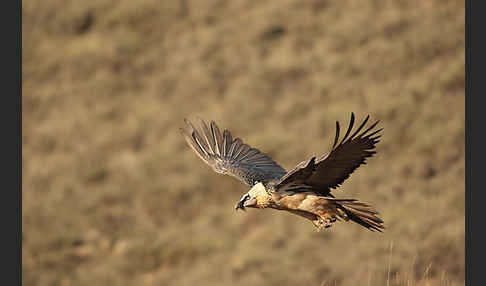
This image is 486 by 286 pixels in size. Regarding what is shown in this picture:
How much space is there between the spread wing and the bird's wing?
2.98 ft

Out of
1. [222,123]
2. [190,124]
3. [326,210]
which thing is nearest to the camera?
[326,210]

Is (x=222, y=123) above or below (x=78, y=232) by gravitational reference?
above

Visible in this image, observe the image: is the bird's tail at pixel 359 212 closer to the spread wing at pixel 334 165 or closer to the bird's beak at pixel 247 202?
the spread wing at pixel 334 165

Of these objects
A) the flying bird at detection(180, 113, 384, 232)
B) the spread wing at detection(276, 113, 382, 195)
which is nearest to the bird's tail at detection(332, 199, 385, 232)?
the flying bird at detection(180, 113, 384, 232)

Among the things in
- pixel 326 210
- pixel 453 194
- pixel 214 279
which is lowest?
pixel 326 210

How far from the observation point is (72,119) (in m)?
9.94

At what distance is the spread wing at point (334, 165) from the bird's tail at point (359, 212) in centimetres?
12

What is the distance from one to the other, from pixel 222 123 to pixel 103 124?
4.75 feet

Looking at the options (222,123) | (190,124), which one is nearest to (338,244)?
(222,123)

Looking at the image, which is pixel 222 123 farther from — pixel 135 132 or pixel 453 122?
pixel 453 122

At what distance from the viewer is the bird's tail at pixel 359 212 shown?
186 inches

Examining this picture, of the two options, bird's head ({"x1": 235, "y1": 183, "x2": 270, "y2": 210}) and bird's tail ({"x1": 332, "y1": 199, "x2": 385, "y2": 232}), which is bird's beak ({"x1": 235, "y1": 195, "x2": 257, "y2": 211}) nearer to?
bird's head ({"x1": 235, "y1": 183, "x2": 270, "y2": 210})

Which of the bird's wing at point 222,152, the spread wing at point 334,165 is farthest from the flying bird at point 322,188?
the bird's wing at point 222,152

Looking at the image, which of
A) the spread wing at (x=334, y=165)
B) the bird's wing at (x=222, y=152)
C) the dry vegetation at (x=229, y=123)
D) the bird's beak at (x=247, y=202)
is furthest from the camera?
the dry vegetation at (x=229, y=123)
